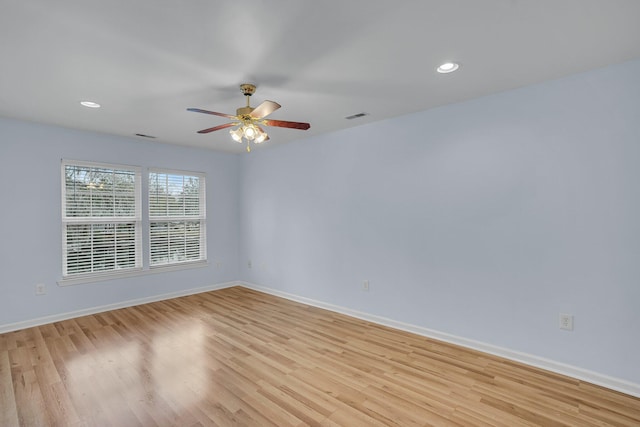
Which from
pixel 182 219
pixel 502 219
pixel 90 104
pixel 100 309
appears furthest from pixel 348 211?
pixel 100 309

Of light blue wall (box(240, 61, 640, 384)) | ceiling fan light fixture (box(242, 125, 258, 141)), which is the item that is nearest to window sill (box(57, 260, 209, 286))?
light blue wall (box(240, 61, 640, 384))

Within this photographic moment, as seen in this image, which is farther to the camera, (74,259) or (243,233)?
(243,233)

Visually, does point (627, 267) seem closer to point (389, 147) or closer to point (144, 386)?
point (389, 147)

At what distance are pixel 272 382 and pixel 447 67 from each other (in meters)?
2.97

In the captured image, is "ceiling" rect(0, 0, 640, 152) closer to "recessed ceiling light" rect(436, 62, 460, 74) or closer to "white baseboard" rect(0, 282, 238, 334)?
"recessed ceiling light" rect(436, 62, 460, 74)

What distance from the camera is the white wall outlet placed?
261cm

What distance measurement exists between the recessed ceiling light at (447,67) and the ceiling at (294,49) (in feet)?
0.21

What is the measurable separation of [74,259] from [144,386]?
2708 millimetres

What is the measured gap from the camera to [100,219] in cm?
438

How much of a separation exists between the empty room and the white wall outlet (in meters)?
0.02

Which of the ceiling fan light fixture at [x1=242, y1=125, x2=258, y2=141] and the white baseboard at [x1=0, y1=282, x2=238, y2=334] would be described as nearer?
the ceiling fan light fixture at [x1=242, y1=125, x2=258, y2=141]

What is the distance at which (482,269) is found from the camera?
3.08 m

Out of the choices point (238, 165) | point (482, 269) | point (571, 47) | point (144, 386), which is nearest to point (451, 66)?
point (571, 47)

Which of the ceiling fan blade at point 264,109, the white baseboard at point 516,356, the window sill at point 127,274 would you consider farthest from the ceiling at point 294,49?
the white baseboard at point 516,356
